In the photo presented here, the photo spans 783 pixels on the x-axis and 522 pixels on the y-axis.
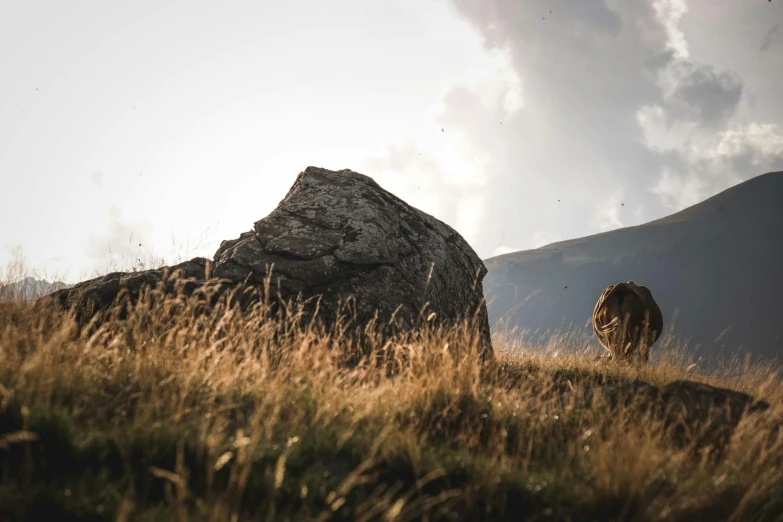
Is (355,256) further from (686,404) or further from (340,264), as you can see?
(686,404)

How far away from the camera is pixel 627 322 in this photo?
34.3 ft

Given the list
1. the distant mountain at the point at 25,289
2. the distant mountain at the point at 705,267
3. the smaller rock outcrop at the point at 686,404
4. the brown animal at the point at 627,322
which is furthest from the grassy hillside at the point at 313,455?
the distant mountain at the point at 705,267

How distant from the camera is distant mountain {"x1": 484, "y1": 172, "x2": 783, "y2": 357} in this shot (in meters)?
156

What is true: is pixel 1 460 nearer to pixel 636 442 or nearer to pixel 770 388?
pixel 636 442

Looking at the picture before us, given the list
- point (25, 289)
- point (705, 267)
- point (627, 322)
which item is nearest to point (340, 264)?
point (25, 289)

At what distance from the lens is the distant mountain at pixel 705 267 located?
15575cm

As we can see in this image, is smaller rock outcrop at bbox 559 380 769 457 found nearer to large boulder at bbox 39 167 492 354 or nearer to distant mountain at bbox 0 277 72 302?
large boulder at bbox 39 167 492 354

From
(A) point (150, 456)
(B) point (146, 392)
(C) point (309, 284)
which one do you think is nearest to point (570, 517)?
(A) point (150, 456)

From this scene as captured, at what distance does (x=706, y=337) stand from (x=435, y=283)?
16081cm

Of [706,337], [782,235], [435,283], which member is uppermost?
[782,235]

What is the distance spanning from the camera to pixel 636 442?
3.93m

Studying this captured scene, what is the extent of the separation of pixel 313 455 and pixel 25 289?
690 cm

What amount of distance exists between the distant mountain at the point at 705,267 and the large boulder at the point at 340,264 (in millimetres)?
142125

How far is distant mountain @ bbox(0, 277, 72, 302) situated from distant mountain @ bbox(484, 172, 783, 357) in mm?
142702
